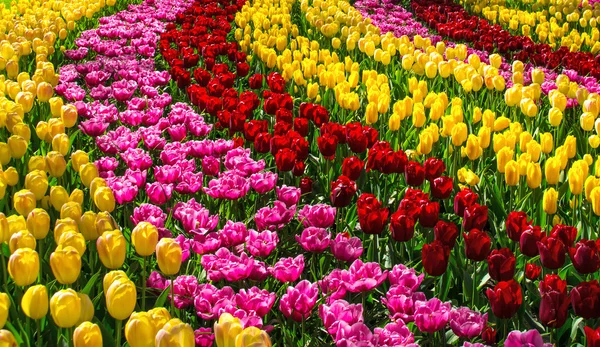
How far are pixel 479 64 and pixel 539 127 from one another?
0.99 m

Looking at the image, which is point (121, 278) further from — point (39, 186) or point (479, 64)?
point (479, 64)

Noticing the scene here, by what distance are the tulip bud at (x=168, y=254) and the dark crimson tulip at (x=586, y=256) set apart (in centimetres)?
130

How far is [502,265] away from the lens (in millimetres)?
2385

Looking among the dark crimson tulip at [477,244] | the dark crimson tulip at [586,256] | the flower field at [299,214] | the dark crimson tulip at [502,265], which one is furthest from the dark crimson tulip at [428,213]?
the dark crimson tulip at [586,256]

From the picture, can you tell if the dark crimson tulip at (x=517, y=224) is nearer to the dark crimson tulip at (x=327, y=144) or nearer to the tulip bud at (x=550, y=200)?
the tulip bud at (x=550, y=200)

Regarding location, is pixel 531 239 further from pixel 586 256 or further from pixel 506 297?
pixel 506 297

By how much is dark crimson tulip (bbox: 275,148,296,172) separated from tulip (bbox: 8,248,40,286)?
1.46m

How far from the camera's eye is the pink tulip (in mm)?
2270

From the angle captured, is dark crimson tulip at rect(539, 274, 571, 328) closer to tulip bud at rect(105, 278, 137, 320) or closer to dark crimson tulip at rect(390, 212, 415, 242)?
dark crimson tulip at rect(390, 212, 415, 242)

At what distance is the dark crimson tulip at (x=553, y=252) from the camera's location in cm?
243

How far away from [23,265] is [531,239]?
166cm

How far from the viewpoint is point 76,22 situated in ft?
28.2

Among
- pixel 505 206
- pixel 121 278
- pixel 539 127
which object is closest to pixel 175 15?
pixel 539 127

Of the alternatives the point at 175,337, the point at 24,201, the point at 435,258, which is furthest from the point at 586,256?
the point at 24,201
